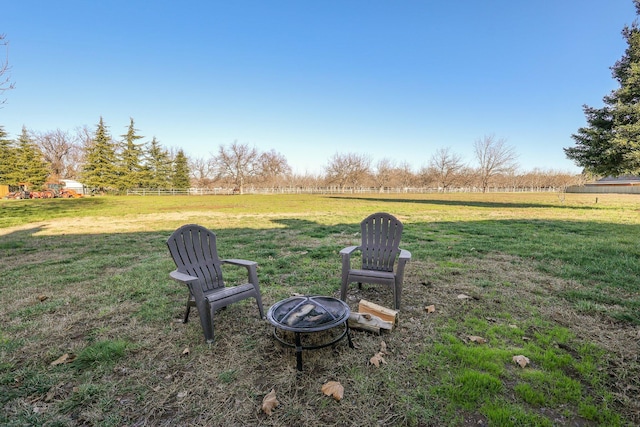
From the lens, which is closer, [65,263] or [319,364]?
[319,364]

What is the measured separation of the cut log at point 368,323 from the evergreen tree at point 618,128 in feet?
55.9

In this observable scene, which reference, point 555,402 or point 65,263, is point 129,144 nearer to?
point 65,263

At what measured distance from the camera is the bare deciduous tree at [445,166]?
56.7 metres

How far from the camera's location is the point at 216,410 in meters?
1.98

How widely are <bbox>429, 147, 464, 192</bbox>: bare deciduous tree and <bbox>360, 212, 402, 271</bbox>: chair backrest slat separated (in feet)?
194

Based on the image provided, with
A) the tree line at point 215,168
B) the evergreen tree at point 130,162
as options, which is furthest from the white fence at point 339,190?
the evergreen tree at point 130,162

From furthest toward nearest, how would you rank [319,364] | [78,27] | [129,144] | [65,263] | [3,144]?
[129,144]
[3,144]
[78,27]
[65,263]
[319,364]

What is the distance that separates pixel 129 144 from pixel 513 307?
47652 millimetres

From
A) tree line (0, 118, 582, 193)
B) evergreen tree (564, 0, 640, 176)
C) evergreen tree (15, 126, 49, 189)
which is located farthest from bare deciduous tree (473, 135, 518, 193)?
evergreen tree (15, 126, 49, 189)

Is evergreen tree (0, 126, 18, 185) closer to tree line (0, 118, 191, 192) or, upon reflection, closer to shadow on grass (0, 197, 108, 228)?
tree line (0, 118, 191, 192)

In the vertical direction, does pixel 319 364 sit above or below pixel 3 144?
below

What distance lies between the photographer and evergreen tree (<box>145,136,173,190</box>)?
141 feet

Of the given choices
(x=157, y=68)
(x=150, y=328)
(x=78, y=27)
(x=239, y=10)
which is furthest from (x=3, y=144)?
(x=150, y=328)

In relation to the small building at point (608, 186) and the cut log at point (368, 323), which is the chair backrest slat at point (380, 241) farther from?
the small building at point (608, 186)
